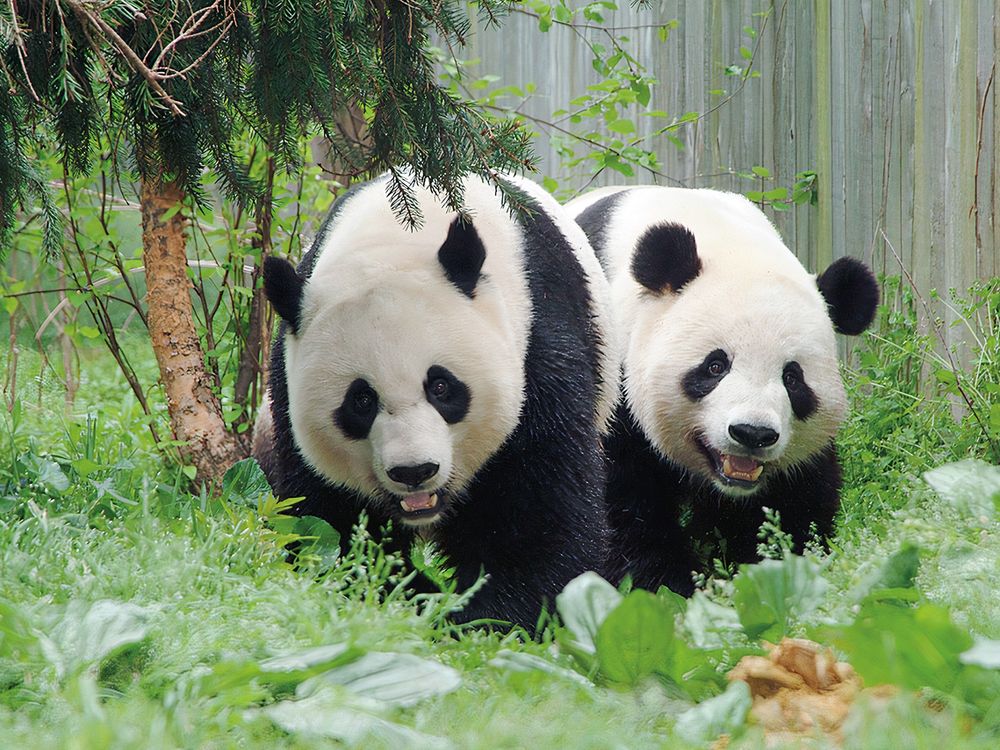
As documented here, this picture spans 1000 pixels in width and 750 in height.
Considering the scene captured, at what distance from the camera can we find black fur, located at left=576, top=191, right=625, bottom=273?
507 centimetres

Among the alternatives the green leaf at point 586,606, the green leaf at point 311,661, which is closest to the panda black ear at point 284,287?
the green leaf at point 586,606

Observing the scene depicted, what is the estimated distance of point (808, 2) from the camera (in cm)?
596

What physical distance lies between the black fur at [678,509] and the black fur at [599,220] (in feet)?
2.42

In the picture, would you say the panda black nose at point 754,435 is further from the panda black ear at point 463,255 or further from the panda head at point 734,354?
the panda black ear at point 463,255

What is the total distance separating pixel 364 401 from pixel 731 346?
54.1 inches

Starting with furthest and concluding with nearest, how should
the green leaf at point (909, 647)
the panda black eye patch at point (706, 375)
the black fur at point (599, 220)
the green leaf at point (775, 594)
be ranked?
1. the black fur at point (599, 220)
2. the panda black eye patch at point (706, 375)
3. the green leaf at point (775, 594)
4. the green leaf at point (909, 647)

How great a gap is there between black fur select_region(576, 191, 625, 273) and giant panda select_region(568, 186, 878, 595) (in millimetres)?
72

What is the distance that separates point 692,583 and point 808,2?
9.73ft

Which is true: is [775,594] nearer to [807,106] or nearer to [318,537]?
[318,537]

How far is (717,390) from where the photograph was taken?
434cm

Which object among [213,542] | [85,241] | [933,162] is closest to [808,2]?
[933,162]

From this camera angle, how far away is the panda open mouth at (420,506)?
374 centimetres

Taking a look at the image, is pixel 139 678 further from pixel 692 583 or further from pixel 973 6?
pixel 973 6

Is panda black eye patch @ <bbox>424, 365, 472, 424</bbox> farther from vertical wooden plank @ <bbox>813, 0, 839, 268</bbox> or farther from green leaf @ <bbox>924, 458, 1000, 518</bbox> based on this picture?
vertical wooden plank @ <bbox>813, 0, 839, 268</bbox>
